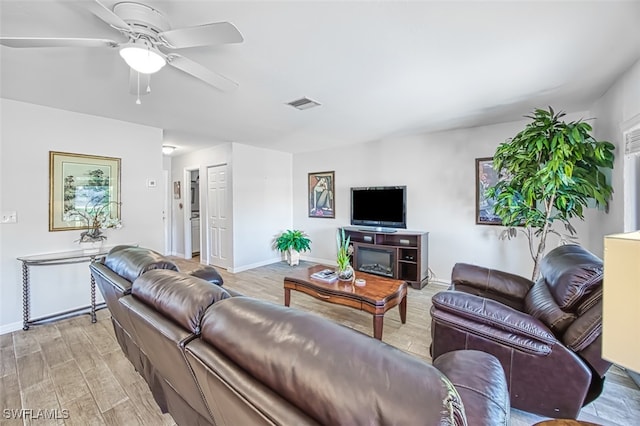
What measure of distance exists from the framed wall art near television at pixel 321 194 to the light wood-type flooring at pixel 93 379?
2.67m

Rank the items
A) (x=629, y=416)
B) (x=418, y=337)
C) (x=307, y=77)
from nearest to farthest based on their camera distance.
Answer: (x=629, y=416)
(x=307, y=77)
(x=418, y=337)

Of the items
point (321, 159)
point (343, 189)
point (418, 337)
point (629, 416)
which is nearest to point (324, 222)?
point (343, 189)

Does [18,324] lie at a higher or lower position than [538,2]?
lower

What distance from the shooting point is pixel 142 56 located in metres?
1.59

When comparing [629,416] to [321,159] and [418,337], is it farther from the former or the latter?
[321,159]

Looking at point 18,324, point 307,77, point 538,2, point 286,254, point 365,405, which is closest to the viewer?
point 365,405

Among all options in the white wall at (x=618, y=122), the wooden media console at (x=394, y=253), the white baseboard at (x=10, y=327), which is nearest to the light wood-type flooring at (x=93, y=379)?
the white baseboard at (x=10, y=327)

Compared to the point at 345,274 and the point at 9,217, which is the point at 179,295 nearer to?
the point at 345,274

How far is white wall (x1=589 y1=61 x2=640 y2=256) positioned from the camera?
84.1 inches

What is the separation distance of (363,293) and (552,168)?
1.98 metres

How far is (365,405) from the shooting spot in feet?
1.72

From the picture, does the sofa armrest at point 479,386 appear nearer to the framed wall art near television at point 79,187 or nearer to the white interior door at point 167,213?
the framed wall art near television at point 79,187

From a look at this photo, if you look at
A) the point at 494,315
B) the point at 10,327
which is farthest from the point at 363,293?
the point at 10,327

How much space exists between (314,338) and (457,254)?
3991 millimetres
